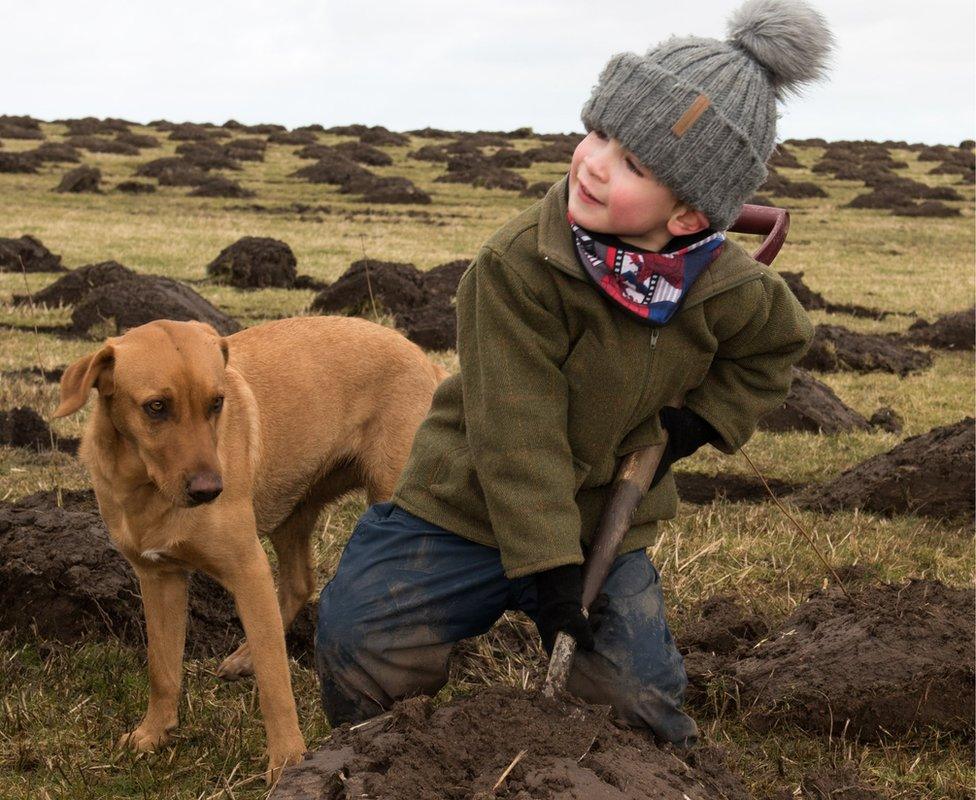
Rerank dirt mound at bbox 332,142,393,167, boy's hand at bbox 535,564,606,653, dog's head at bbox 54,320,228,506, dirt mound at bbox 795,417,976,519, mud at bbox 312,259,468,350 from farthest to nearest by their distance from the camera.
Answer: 1. dirt mound at bbox 332,142,393,167
2. mud at bbox 312,259,468,350
3. dirt mound at bbox 795,417,976,519
4. dog's head at bbox 54,320,228,506
5. boy's hand at bbox 535,564,606,653

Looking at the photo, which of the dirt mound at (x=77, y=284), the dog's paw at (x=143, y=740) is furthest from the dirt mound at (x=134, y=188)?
the dog's paw at (x=143, y=740)

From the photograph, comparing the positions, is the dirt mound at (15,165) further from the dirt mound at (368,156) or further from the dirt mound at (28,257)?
the dirt mound at (28,257)

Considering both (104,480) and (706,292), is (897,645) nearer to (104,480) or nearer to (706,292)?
(706,292)

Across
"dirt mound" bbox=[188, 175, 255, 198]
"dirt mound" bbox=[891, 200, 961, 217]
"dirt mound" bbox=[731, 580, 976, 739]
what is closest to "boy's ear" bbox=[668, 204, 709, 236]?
"dirt mound" bbox=[731, 580, 976, 739]

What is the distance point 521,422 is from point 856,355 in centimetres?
917

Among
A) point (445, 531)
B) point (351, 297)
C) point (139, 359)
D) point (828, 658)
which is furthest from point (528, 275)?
point (351, 297)

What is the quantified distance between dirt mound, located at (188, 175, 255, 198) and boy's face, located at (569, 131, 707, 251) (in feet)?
84.5

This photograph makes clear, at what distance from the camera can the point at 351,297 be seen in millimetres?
13211

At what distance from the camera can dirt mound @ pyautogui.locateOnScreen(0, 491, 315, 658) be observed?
4668 mm

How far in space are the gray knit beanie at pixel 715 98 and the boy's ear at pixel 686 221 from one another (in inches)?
1.1

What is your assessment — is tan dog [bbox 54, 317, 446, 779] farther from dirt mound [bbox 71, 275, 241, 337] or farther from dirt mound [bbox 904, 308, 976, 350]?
dirt mound [bbox 904, 308, 976, 350]

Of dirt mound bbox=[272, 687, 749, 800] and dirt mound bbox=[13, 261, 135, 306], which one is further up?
dirt mound bbox=[272, 687, 749, 800]

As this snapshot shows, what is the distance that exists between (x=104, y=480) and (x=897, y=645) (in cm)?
282

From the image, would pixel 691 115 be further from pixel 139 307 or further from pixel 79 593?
pixel 139 307
